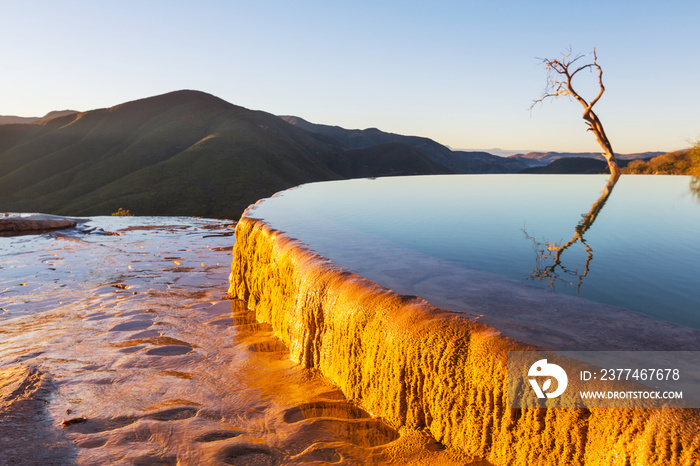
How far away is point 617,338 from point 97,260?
9673 millimetres

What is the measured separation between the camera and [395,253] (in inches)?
206

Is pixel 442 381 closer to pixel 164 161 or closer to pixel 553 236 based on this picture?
pixel 553 236

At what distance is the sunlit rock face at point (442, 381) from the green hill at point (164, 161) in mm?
35897

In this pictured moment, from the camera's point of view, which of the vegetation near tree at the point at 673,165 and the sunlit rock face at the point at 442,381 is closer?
the sunlit rock face at the point at 442,381

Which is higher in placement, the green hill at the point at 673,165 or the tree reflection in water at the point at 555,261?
the green hill at the point at 673,165

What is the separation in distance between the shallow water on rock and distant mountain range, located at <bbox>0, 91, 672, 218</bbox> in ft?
109

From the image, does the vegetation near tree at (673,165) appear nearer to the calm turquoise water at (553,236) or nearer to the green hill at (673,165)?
the green hill at (673,165)

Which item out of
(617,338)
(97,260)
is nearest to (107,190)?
(97,260)

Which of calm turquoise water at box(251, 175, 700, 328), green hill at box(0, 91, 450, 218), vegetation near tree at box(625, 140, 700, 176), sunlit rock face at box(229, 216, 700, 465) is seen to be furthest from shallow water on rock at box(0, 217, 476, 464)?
green hill at box(0, 91, 450, 218)

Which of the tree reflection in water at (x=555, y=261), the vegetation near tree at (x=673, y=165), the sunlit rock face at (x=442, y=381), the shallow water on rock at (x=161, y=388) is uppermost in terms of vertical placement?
the vegetation near tree at (x=673, y=165)

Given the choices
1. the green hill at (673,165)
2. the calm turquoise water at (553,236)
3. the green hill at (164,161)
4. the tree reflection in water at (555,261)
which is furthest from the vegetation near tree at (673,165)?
the green hill at (164,161)

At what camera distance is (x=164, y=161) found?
60469 mm

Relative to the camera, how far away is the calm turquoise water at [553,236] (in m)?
3.95

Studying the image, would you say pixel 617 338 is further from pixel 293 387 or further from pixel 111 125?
pixel 111 125
